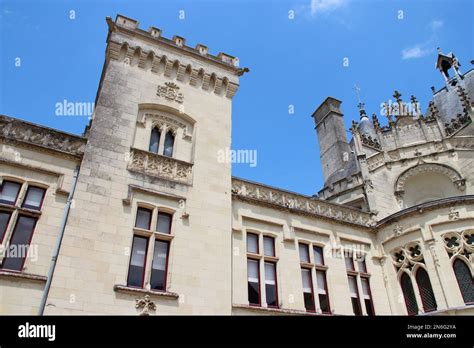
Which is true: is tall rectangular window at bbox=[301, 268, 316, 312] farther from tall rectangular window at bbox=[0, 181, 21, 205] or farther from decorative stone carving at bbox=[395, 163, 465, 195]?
tall rectangular window at bbox=[0, 181, 21, 205]

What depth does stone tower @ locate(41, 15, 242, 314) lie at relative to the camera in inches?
405

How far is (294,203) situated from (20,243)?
9748 mm

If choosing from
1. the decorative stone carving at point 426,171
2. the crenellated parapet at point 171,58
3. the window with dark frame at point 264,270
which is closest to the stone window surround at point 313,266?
the window with dark frame at point 264,270

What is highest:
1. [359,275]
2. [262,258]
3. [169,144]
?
[169,144]

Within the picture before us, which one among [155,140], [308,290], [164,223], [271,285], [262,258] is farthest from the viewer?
[155,140]

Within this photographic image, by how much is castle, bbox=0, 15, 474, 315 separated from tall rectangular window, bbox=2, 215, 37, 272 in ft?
0.10

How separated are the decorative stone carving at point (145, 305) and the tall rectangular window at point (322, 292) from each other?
20.5 ft

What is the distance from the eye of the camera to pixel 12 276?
921 cm

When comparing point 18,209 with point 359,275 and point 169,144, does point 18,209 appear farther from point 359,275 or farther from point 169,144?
point 359,275

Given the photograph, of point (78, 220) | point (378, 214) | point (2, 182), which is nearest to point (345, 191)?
point (378, 214)

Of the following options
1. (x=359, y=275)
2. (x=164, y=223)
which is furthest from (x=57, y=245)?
(x=359, y=275)

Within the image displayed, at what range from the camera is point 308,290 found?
13469 mm

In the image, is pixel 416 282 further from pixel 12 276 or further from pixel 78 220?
pixel 12 276

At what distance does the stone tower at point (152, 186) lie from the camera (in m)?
10.3
